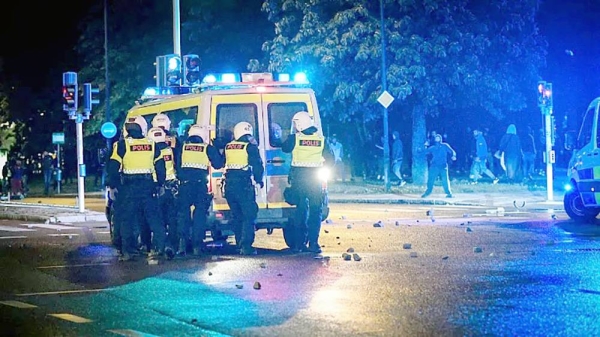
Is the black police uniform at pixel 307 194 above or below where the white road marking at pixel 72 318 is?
above

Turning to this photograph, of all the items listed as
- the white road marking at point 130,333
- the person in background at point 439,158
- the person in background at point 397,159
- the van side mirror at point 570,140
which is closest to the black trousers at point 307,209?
the white road marking at point 130,333

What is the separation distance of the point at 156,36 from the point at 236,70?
7.27 meters

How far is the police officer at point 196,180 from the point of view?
14109mm

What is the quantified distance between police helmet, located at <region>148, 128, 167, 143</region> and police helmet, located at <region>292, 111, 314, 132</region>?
75.6 inches

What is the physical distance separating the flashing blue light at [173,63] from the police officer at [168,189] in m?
8.33

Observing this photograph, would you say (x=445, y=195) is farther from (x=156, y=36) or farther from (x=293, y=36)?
(x=156, y=36)

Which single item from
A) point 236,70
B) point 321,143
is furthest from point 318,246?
point 236,70

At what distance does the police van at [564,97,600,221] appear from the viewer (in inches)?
736

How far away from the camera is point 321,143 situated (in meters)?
14.2

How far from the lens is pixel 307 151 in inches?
554

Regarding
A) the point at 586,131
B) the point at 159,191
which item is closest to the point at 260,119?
the point at 159,191

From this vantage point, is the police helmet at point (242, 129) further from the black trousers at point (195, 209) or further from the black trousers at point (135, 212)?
the black trousers at point (135, 212)

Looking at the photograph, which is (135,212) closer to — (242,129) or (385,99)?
(242,129)

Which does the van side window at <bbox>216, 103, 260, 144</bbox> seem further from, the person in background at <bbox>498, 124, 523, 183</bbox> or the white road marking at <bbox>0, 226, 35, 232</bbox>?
the person in background at <bbox>498, 124, 523, 183</bbox>
